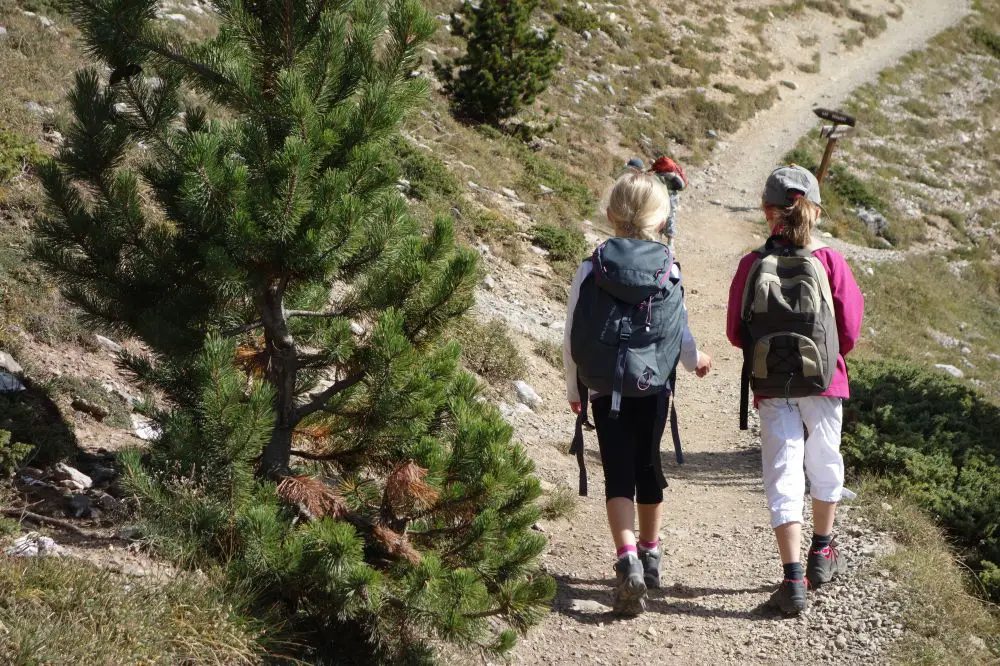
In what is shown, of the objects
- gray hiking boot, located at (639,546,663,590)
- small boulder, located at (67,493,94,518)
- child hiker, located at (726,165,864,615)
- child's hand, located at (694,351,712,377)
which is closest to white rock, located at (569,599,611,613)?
gray hiking boot, located at (639,546,663,590)

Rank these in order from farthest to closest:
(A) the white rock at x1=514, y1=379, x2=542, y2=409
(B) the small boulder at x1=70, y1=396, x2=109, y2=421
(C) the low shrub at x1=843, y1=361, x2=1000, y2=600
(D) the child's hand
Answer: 1. (A) the white rock at x1=514, y1=379, x2=542, y2=409
2. (C) the low shrub at x1=843, y1=361, x2=1000, y2=600
3. (B) the small boulder at x1=70, y1=396, x2=109, y2=421
4. (D) the child's hand

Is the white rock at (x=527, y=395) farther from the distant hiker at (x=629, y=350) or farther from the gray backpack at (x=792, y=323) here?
the gray backpack at (x=792, y=323)

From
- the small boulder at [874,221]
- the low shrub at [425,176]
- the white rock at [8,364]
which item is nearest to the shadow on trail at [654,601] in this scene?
the white rock at [8,364]

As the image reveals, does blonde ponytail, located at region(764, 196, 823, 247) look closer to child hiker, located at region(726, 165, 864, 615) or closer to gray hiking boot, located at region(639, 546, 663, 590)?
child hiker, located at region(726, 165, 864, 615)

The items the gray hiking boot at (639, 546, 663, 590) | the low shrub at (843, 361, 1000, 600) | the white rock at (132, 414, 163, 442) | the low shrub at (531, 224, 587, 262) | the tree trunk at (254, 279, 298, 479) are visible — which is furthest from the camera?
Result: the low shrub at (531, 224, 587, 262)

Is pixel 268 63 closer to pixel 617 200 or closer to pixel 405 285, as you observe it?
pixel 405 285

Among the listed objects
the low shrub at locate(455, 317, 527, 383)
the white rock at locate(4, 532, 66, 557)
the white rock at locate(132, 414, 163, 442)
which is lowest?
the low shrub at locate(455, 317, 527, 383)

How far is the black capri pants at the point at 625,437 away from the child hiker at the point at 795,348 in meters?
0.57

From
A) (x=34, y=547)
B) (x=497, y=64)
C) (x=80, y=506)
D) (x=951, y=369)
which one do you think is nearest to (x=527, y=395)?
(x=80, y=506)

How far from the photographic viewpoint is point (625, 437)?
4113mm

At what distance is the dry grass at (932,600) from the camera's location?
4148mm

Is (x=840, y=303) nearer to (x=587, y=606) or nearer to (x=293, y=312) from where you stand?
(x=587, y=606)

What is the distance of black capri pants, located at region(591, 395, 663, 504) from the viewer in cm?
409

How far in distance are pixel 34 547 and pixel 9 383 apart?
1482 mm
